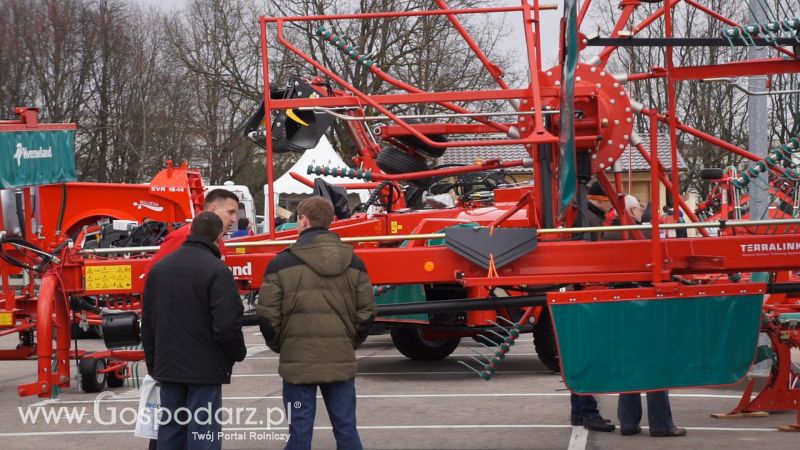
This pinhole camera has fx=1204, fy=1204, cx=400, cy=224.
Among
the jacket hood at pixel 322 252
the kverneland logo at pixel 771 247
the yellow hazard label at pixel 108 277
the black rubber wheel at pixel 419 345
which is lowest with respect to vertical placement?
the black rubber wheel at pixel 419 345

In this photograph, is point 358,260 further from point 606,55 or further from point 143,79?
point 143,79

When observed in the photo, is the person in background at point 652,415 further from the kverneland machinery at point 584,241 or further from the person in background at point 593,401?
the kverneland machinery at point 584,241

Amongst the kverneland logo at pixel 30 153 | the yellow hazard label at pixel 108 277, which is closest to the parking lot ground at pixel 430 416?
the yellow hazard label at pixel 108 277

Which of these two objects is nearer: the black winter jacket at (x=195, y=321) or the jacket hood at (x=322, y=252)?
the black winter jacket at (x=195, y=321)

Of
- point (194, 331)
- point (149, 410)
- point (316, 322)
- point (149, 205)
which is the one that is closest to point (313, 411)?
point (316, 322)

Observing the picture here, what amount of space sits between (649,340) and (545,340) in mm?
5220

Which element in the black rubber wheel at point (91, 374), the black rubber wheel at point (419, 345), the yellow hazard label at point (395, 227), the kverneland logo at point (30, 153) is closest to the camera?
the black rubber wheel at point (91, 374)

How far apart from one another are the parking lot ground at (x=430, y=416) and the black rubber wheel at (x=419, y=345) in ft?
1.73

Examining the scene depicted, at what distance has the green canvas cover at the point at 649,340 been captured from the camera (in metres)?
6.45

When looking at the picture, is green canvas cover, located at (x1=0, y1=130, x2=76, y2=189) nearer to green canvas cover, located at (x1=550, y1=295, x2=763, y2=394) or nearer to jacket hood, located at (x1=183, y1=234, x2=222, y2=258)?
jacket hood, located at (x1=183, y1=234, x2=222, y2=258)

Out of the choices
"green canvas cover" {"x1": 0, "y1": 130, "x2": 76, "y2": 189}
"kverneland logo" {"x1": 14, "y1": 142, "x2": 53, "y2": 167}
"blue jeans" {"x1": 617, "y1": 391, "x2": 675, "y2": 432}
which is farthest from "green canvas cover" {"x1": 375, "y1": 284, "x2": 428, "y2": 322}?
"kverneland logo" {"x1": 14, "y1": 142, "x2": 53, "y2": 167}

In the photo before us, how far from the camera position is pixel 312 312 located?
626 cm

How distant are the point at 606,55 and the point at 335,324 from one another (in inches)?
103

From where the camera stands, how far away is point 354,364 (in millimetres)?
6367
